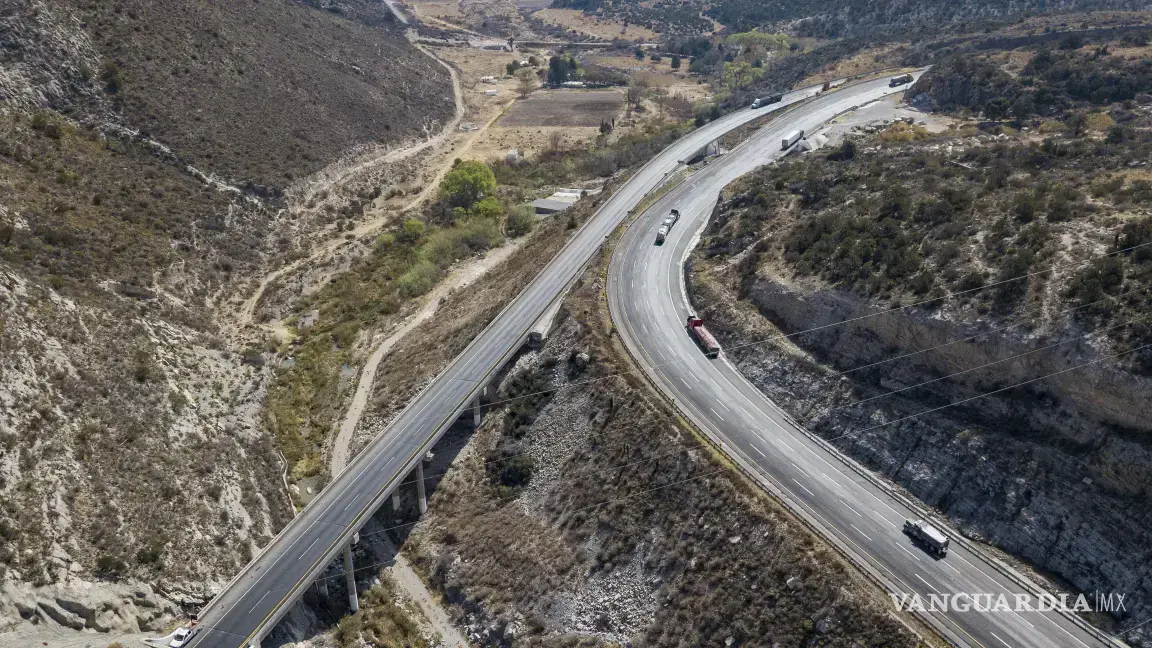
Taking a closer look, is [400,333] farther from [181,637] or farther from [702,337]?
[181,637]

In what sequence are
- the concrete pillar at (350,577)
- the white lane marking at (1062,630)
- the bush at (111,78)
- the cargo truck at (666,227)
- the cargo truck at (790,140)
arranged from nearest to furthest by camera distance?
1. the white lane marking at (1062,630)
2. the concrete pillar at (350,577)
3. the cargo truck at (666,227)
4. the bush at (111,78)
5. the cargo truck at (790,140)

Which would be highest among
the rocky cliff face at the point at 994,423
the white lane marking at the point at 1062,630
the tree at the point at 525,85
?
the tree at the point at 525,85

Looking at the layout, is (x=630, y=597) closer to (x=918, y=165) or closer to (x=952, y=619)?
(x=952, y=619)

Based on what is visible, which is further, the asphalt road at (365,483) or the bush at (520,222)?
the bush at (520,222)

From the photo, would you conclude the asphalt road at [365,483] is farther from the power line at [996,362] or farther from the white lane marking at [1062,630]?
the white lane marking at [1062,630]

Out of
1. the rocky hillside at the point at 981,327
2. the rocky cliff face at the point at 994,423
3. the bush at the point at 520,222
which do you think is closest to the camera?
the rocky cliff face at the point at 994,423

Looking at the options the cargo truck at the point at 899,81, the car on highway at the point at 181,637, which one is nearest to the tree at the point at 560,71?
the cargo truck at the point at 899,81

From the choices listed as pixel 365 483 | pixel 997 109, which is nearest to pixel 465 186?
pixel 365 483

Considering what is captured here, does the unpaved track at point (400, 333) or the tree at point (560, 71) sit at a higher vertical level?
the tree at point (560, 71)
